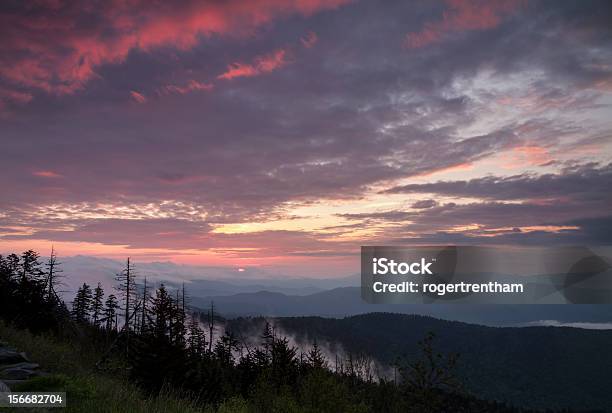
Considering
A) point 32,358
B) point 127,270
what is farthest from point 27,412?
point 127,270

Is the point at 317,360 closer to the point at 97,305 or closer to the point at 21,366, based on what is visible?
the point at 21,366

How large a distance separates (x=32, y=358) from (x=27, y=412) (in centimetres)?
776

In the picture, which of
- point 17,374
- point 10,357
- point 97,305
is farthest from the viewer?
point 97,305

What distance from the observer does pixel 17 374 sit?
12.0 meters

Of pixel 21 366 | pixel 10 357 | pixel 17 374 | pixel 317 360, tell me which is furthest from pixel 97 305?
pixel 17 374

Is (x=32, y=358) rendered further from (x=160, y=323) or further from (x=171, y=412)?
(x=160, y=323)

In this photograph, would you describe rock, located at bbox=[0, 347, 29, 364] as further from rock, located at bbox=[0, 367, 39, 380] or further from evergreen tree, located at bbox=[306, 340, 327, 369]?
evergreen tree, located at bbox=[306, 340, 327, 369]

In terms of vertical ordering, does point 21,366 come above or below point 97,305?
above

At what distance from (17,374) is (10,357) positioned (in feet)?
6.13

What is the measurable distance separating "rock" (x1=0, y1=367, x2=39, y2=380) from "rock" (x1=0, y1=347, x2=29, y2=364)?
1316 mm

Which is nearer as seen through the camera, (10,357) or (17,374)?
(17,374)

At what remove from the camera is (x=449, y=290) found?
3284 cm

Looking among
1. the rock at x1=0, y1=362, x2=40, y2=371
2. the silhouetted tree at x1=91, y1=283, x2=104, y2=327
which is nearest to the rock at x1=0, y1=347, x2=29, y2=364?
the rock at x1=0, y1=362, x2=40, y2=371

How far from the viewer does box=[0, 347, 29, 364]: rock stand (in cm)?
1323
